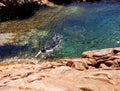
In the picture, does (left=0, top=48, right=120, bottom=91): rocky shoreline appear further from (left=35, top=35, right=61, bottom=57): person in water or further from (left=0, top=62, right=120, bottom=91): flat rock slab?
(left=35, top=35, right=61, bottom=57): person in water

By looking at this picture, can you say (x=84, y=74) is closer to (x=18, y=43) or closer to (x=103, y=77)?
(x=103, y=77)

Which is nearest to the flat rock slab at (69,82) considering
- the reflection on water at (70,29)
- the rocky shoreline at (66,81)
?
the rocky shoreline at (66,81)

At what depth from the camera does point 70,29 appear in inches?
1097

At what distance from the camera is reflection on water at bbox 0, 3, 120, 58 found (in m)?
23.6

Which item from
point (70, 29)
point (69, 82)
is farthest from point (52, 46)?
point (69, 82)

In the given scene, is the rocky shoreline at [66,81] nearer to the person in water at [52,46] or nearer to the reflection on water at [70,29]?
the person in water at [52,46]

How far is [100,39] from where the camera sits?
25078mm

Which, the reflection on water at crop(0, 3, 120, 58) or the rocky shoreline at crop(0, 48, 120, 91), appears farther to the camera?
the reflection on water at crop(0, 3, 120, 58)

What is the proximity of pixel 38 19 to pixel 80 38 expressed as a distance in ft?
27.5

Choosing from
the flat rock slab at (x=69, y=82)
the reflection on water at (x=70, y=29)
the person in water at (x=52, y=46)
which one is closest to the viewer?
the flat rock slab at (x=69, y=82)

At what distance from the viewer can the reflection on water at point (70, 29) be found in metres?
23.6

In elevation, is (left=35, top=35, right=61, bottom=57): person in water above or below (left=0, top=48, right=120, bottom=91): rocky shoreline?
below

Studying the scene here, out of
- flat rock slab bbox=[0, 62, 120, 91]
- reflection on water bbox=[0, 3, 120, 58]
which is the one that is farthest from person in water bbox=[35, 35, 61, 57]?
flat rock slab bbox=[0, 62, 120, 91]

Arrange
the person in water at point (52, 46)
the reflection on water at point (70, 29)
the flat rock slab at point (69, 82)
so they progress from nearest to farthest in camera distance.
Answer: the flat rock slab at point (69, 82) → the person in water at point (52, 46) → the reflection on water at point (70, 29)
